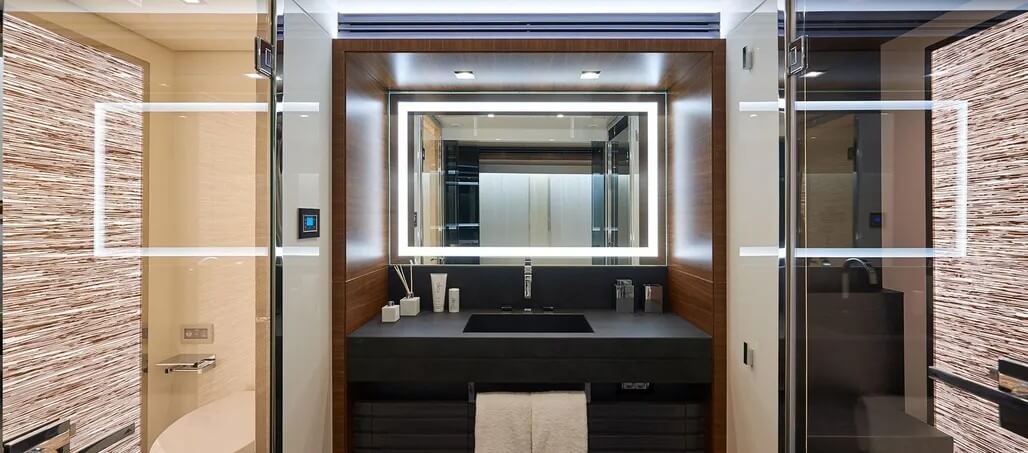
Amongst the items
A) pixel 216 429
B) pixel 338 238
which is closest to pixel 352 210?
pixel 338 238

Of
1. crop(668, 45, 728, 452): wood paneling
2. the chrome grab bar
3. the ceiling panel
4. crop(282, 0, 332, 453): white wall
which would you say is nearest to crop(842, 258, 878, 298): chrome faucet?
crop(668, 45, 728, 452): wood paneling

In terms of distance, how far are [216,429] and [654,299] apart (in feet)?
6.67

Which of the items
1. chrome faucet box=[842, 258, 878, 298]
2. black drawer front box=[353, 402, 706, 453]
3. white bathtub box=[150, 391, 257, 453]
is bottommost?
black drawer front box=[353, 402, 706, 453]

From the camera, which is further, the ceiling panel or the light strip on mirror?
the light strip on mirror

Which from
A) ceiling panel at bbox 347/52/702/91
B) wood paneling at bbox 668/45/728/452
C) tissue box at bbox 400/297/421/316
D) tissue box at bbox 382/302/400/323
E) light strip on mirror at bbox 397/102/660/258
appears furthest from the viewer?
light strip on mirror at bbox 397/102/660/258

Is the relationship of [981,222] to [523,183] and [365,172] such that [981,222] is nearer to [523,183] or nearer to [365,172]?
[523,183]

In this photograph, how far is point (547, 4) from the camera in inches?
90.3

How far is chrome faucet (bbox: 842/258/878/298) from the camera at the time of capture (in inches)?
51.5

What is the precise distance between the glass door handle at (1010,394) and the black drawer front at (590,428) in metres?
1.13

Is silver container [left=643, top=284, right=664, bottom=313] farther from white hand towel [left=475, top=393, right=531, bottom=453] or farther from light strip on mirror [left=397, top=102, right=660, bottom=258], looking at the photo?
white hand towel [left=475, top=393, right=531, bottom=453]

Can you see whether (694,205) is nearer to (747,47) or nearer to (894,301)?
(747,47)

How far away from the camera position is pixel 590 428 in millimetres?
2107

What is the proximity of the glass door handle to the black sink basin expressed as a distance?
1629 millimetres

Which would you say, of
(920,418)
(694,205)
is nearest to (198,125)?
(694,205)
